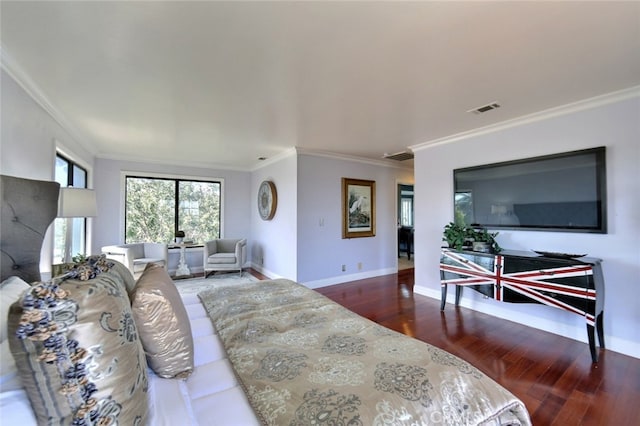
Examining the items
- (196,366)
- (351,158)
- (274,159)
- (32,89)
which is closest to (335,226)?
(351,158)

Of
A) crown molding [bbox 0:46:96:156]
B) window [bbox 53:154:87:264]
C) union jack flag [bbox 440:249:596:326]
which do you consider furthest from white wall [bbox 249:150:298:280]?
crown molding [bbox 0:46:96:156]

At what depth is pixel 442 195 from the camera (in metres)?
3.85

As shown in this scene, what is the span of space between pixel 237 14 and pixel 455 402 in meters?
2.09

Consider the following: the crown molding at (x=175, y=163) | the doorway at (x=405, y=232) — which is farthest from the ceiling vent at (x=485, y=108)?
the crown molding at (x=175, y=163)

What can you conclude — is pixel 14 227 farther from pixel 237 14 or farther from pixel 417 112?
pixel 417 112

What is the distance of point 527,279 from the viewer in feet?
8.42

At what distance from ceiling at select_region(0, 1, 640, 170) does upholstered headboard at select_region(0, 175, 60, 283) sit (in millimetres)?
944

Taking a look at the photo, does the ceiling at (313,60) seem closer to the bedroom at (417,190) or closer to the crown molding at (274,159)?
the bedroom at (417,190)

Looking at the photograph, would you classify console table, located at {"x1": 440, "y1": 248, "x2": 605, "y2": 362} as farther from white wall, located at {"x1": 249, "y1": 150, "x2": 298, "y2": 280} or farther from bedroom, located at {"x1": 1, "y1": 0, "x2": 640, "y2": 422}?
white wall, located at {"x1": 249, "y1": 150, "x2": 298, "y2": 280}

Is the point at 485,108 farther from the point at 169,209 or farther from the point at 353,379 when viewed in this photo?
the point at 169,209

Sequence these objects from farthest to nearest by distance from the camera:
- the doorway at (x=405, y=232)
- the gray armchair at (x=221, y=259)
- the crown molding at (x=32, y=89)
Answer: the doorway at (x=405, y=232) → the gray armchair at (x=221, y=259) → the crown molding at (x=32, y=89)

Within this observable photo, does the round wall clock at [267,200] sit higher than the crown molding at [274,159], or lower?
lower

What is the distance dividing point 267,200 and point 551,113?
4.30 meters

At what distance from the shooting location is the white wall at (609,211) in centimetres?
236
